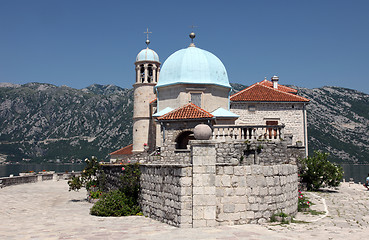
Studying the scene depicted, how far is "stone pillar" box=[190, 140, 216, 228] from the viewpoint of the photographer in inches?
453

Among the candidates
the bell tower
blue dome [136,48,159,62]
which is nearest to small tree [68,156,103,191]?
the bell tower

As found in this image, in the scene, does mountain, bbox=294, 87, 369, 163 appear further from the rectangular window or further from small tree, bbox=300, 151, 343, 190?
the rectangular window

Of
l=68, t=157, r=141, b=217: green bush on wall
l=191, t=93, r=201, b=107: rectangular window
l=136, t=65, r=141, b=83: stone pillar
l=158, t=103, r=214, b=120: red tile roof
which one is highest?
l=136, t=65, r=141, b=83: stone pillar

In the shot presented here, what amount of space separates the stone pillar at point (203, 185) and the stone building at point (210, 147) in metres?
0.03

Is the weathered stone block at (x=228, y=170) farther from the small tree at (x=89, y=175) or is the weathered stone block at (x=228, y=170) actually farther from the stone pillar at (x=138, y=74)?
the stone pillar at (x=138, y=74)

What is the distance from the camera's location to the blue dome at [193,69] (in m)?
26.2

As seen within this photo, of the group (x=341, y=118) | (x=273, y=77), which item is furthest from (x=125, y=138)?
(x=273, y=77)

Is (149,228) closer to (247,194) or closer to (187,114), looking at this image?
(247,194)

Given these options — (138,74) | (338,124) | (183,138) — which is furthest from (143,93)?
(338,124)

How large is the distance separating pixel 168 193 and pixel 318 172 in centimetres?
1517

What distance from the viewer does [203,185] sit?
11.6 meters

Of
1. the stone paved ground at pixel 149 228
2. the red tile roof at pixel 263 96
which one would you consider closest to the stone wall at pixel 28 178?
the stone paved ground at pixel 149 228

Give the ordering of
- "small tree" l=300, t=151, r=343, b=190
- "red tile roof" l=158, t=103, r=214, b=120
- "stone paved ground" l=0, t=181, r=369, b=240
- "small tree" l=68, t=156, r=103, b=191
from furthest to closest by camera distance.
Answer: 1. "small tree" l=300, t=151, r=343, b=190
2. "red tile roof" l=158, t=103, r=214, b=120
3. "small tree" l=68, t=156, r=103, b=191
4. "stone paved ground" l=0, t=181, r=369, b=240

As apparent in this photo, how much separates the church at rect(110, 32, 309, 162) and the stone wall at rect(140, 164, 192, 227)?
5.33 m
